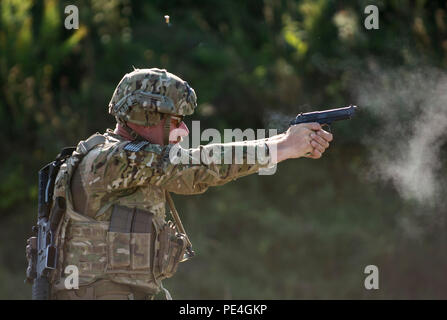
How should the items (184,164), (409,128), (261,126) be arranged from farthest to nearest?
(261,126), (409,128), (184,164)

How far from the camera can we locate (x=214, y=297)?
1082 cm

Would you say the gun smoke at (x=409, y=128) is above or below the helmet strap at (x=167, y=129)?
above

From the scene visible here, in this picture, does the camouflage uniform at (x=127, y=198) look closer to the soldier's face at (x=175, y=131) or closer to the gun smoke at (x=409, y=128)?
the soldier's face at (x=175, y=131)

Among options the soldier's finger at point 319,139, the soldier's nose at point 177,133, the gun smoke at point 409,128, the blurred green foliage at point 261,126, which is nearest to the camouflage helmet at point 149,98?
the soldier's nose at point 177,133

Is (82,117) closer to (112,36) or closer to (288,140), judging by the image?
(112,36)

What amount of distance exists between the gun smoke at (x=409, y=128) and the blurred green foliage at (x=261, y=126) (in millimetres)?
227

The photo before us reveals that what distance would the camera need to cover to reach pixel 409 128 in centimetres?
910

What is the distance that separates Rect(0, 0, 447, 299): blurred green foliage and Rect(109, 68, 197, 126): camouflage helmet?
21.6ft

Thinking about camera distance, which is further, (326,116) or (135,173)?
(326,116)

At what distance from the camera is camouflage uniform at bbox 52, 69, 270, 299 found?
3.91 m

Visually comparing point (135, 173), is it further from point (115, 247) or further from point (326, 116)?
point (326, 116)

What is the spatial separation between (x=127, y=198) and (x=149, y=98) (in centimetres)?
56

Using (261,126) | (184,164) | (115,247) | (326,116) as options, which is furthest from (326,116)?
(261,126)

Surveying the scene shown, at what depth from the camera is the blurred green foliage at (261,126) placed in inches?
424
